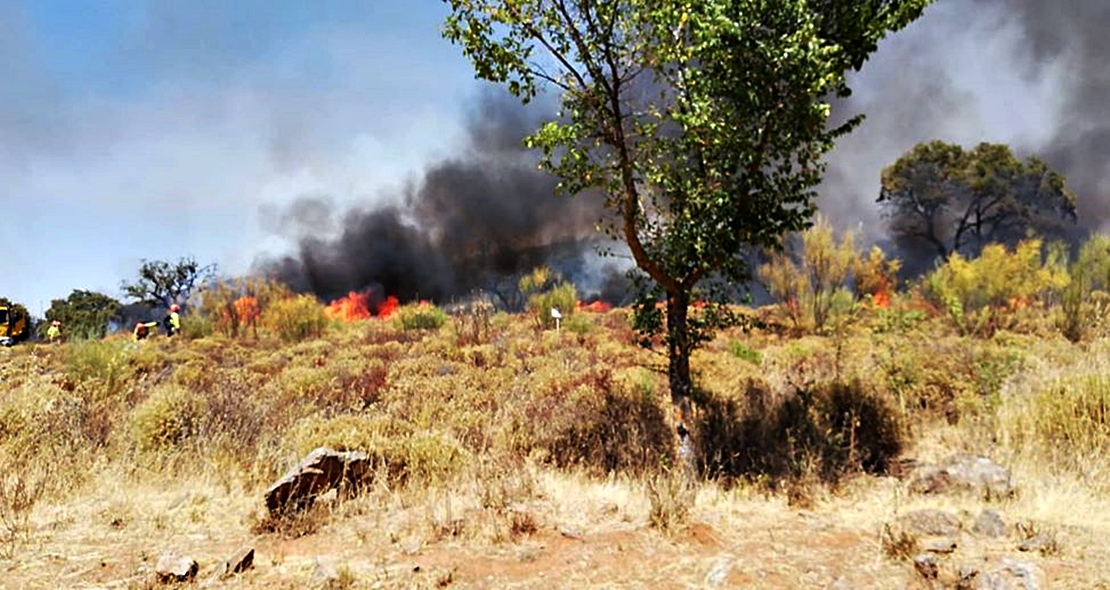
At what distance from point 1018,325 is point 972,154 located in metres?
31.2

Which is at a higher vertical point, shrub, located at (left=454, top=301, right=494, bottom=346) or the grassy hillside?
shrub, located at (left=454, top=301, right=494, bottom=346)

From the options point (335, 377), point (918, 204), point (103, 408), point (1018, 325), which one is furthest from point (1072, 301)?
point (918, 204)

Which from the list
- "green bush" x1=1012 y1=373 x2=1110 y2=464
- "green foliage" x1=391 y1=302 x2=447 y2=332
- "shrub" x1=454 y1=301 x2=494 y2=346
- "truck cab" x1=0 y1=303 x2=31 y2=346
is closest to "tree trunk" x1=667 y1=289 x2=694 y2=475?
"green bush" x1=1012 y1=373 x2=1110 y2=464

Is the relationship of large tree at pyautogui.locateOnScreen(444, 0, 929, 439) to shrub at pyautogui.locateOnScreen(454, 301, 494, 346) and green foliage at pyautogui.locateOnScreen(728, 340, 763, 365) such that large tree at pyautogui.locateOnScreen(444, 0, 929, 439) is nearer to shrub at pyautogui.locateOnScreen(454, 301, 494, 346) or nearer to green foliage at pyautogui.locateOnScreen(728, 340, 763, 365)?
green foliage at pyautogui.locateOnScreen(728, 340, 763, 365)

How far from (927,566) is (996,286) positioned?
703 inches

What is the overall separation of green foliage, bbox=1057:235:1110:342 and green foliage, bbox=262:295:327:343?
22.2 m

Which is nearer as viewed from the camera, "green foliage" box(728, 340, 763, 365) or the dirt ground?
the dirt ground

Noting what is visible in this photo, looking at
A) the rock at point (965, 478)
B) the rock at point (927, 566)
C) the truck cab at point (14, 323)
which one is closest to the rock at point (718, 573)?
the rock at point (927, 566)

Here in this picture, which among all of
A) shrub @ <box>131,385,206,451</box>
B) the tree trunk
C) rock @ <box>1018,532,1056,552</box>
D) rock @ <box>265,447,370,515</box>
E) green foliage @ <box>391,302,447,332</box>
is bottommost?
rock @ <box>1018,532,1056,552</box>

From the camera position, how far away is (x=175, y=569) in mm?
4711

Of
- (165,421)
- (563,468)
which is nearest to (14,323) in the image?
(165,421)

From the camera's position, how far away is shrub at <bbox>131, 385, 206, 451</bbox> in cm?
797

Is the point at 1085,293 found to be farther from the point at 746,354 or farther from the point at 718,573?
the point at 718,573

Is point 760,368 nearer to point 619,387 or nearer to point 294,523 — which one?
point 619,387
